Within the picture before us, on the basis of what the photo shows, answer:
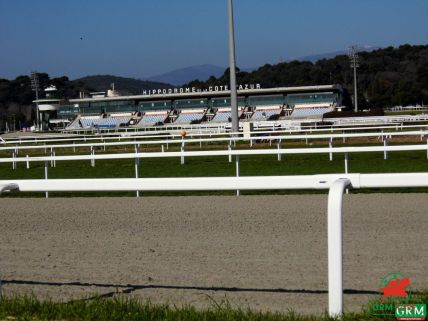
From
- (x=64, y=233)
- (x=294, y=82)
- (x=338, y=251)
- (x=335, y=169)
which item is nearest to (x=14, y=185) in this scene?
(x=338, y=251)

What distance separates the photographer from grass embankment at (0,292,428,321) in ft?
11.9

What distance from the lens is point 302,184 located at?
11.9 ft

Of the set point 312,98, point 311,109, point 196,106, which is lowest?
point 311,109

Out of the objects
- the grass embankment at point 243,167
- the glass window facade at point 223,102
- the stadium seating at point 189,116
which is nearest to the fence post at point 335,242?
the grass embankment at point 243,167

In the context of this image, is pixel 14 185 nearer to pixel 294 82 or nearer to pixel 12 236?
pixel 12 236

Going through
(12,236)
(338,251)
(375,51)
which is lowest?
(12,236)

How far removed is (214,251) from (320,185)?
2734 mm

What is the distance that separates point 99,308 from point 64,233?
391 centimetres

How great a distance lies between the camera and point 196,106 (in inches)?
3024

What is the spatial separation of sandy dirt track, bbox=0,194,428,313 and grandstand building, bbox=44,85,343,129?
59.4 m

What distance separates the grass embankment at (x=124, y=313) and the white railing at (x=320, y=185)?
0.27 meters

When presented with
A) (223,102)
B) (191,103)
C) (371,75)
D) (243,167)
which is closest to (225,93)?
(223,102)

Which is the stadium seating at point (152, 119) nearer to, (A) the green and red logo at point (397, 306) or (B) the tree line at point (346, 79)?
(B) the tree line at point (346, 79)

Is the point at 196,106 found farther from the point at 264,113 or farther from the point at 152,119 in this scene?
the point at 264,113
